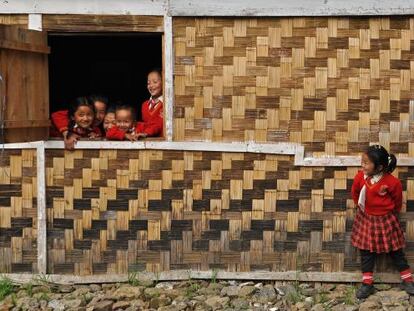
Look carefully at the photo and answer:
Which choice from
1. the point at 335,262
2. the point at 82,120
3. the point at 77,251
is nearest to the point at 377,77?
the point at 335,262

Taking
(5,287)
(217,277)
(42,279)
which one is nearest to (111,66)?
(42,279)

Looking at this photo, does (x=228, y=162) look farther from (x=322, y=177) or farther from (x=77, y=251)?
(x=77, y=251)

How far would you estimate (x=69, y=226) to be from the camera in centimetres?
586

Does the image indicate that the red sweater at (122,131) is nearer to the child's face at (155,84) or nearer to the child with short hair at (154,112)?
the child with short hair at (154,112)

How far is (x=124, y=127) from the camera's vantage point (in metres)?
6.01

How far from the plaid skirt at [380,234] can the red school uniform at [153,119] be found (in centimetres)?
188

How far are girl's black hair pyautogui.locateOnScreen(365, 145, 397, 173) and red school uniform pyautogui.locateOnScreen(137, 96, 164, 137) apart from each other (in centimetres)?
178

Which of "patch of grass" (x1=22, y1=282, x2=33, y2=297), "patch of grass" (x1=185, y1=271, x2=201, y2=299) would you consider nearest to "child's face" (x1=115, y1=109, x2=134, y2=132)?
"patch of grass" (x1=185, y1=271, x2=201, y2=299)

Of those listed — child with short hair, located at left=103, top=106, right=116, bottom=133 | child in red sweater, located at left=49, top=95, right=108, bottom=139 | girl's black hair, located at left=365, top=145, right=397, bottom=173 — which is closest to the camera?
girl's black hair, located at left=365, top=145, right=397, bottom=173

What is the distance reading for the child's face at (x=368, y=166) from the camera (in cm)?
532

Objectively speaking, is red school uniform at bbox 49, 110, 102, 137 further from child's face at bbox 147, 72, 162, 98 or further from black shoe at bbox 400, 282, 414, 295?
black shoe at bbox 400, 282, 414, 295

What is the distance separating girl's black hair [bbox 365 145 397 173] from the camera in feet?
17.4

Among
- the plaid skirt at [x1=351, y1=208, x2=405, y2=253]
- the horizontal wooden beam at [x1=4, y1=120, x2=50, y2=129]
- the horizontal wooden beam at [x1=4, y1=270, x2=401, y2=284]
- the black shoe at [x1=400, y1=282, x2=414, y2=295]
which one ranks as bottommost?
the black shoe at [x1=400, y1=282, x2=414, y2=295]

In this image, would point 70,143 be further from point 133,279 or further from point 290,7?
point 290,7
